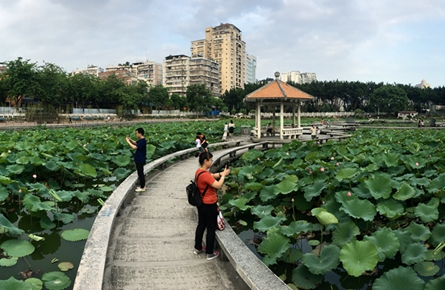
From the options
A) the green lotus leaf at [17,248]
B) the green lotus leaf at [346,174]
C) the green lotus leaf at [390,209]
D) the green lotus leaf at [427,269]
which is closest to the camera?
the green lotus leaf at [427,269]

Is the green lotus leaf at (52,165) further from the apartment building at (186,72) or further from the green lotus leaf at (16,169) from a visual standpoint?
the apartment building at (186,72)

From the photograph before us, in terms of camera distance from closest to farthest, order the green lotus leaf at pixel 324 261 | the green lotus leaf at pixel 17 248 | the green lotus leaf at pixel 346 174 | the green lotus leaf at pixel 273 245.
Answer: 1. the green lotus leaf at pixel 324 261
2. the green lotus leaf at pixel 273 245
3. the green lotus leaf at pixel 17 248
4. the green lotus leaf at pixel 346 174

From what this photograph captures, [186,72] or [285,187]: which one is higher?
[186,72]

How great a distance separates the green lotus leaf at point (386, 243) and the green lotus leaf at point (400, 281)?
18.1 inches

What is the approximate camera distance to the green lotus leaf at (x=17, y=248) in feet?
11.6

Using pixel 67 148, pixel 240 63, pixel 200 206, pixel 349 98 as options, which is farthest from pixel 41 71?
pixel 240 63

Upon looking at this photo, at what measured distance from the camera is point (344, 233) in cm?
351

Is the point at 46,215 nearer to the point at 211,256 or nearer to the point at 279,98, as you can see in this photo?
the point at 211,256

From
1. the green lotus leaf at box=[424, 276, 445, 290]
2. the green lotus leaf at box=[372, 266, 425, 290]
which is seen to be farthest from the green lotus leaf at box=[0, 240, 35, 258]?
the green lotus leaf at box=[424, 276, 445, 290]

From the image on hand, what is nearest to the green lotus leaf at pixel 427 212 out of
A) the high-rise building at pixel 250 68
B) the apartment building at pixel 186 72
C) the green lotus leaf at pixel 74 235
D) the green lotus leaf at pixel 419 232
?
the green lotus leaf at pixel 419 232

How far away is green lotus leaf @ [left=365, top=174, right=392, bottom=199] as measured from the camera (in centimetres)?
435

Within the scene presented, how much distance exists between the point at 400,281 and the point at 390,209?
1.85m

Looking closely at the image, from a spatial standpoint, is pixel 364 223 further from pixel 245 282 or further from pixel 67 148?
pixel 67 148

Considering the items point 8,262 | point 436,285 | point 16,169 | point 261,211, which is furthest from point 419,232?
point 16,169
